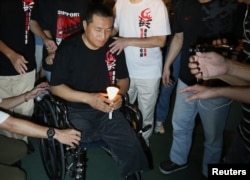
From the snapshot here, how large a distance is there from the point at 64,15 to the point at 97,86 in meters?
0.89

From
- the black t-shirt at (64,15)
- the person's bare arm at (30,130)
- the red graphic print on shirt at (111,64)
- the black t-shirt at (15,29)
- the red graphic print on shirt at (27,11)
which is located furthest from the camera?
the black t-shirt at (64,15)

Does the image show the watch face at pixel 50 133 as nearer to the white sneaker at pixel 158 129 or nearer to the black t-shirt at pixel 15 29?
the black t-shirt at pixel 15 29

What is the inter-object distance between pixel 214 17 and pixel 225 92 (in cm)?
99

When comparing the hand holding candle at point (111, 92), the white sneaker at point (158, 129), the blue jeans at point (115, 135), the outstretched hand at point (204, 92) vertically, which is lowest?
the white sneaker at point (158, 129)

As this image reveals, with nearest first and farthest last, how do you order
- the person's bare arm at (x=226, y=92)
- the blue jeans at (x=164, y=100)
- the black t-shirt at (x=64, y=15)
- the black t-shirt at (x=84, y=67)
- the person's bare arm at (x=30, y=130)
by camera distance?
the person's bare arm at (x=226, y=92) → the person's bare arm at (x=30, y=130) → the black t-shirt at (x=84, y=67) → the black t-shirt at (x=64, y=15) → the blue jeans at (x=164, y=100)

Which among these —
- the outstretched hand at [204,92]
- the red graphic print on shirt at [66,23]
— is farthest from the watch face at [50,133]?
the red graphic print on shirt at [66,23]

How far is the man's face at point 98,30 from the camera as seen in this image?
8.03 ft

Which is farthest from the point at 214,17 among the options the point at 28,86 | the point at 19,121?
the point at 28,86

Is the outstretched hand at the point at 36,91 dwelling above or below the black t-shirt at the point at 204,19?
below

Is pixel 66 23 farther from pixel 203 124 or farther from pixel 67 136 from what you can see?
pixel 203 124

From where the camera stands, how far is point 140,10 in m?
2.79

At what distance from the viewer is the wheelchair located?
244cm

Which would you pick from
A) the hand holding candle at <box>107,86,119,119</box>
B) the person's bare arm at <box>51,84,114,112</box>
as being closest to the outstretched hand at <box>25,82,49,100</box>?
the person's bare arm at <box>51,84,114,112</box>

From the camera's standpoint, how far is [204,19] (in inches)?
96.3
